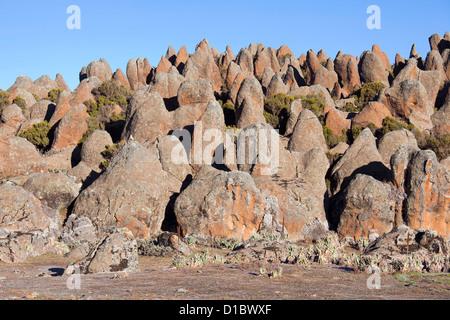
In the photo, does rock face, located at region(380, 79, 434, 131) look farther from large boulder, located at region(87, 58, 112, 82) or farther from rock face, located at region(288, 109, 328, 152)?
large boulder, located at region(87, 58, 112, 82)

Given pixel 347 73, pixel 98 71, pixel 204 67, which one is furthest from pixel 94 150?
pixel 347 73

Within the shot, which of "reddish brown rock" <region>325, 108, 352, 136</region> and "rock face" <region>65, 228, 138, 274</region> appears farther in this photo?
"reddish brown rock" <region>325, 108, 352, 136</region>

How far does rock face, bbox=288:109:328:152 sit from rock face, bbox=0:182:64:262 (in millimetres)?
19357

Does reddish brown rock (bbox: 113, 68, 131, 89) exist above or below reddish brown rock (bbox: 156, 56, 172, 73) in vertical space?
below

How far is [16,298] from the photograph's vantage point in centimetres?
799

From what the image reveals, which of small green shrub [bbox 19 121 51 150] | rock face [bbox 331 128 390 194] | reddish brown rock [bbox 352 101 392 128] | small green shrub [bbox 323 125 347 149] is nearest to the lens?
rock face [bbox 331 128 390 194]

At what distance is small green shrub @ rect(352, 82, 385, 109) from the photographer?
55875 millimetres

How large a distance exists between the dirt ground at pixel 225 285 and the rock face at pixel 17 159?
17116 millimetres

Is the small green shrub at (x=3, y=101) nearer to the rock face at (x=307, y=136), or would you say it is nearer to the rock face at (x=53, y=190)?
the rock face at (x=53, y=190)

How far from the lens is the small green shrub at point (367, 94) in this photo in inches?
2200

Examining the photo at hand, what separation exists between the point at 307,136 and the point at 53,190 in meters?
19.5

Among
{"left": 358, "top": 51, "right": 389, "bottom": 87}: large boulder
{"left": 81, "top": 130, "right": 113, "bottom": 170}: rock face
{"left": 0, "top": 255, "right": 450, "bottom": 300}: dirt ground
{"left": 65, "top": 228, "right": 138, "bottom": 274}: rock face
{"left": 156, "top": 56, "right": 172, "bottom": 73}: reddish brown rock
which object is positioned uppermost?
{"left": 156, "top": 56, "right": 172, "bottom": 73}: reddish brown rock

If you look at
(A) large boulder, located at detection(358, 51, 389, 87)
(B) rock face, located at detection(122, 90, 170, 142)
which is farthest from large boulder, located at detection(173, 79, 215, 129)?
(A) large boulder, located at detection(358, 51, 389, 87)

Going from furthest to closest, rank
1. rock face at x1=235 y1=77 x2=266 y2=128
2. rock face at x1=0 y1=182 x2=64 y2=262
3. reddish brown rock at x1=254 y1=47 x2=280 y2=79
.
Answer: reddish brown rock at x1=254 y1=47 x2=280 y2=79 < rock face at x1=235 y1=77 x2=266 y2=128 < rock face at x1=0 y1=182 x2=64 y2=262
